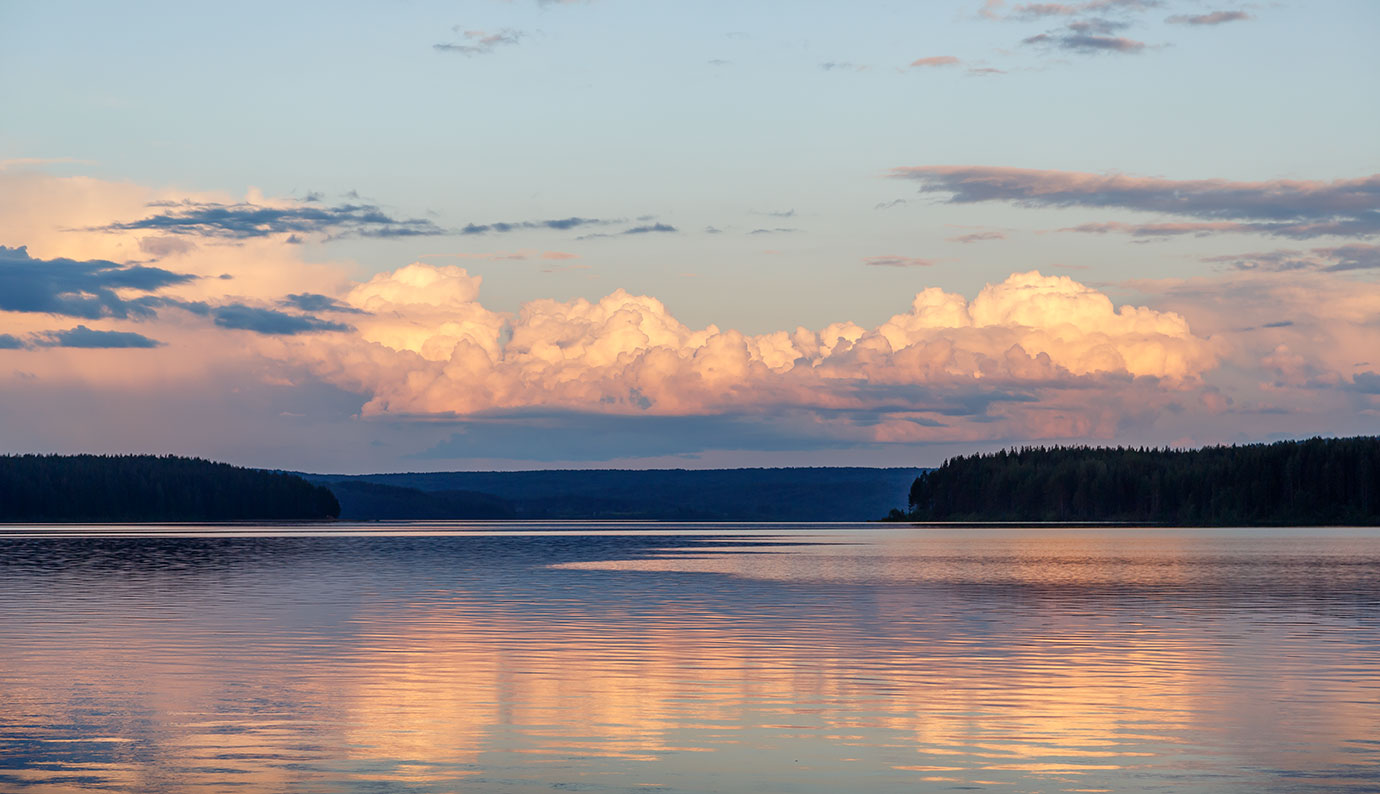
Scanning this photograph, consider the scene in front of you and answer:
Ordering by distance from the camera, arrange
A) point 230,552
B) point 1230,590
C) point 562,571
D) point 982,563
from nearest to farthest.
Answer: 1. point 1230,590
2. point 562,571
3. point 982,563
4. point 230,552

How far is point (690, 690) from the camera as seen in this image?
96.7ft

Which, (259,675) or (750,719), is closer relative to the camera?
(750,719)

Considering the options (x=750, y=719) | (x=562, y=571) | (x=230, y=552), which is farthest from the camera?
(x=230, y=552)

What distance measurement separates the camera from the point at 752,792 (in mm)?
19297

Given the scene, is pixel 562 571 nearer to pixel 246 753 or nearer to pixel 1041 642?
pixel 1041 642

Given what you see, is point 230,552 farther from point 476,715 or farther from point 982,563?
point 476,715

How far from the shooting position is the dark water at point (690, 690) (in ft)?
67.7

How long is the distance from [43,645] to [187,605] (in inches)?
626

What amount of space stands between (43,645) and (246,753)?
767 inches

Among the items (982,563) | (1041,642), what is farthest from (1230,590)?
(982,563)

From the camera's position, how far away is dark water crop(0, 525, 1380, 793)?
67.7ft

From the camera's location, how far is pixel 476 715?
25906mm

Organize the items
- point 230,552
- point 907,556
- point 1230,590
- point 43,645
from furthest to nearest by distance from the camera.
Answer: point 230,552 → point 907,556 → point 1230,590 → point 43,645

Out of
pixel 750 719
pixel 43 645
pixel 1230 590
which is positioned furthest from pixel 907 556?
pixel 750 719
